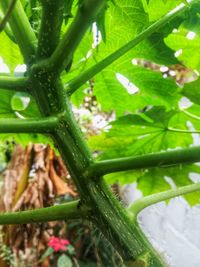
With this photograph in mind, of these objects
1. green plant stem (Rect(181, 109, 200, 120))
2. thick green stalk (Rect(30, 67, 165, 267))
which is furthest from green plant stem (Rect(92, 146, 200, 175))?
green plant stem (Rect(181, 109, 200, 120))

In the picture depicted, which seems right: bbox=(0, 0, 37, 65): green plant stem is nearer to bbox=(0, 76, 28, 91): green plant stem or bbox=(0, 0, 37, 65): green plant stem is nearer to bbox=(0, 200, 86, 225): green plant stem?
bbox=(0, 76, 28, 91): green plant stem

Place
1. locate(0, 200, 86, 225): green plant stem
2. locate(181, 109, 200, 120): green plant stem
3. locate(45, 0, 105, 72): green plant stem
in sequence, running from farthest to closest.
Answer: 1. locate(181, 109, 200, 120): green plant stem
2. locate(0, 200, 86, 225): green plant stem
3. locate(45, 0, 105, 72): green plant stem

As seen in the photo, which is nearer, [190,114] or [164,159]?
[164,159]

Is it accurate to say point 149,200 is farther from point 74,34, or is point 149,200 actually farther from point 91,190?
point 74,34

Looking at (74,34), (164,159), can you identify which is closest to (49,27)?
(74,34)

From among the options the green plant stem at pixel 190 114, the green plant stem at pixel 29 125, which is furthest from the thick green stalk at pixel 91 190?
the green plant stem at pixel 190 114

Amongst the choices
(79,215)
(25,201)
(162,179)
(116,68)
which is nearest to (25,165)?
(25,201)
